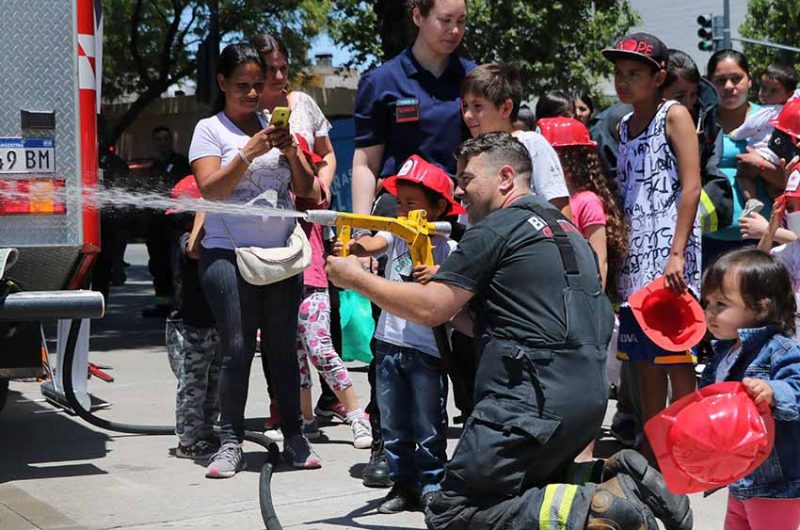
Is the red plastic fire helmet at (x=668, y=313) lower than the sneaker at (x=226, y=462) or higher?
higher

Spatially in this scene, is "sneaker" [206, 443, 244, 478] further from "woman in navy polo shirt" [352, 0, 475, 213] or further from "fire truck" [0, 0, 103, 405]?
"woman in navy polo shirt" [352, 0, 475, 213]

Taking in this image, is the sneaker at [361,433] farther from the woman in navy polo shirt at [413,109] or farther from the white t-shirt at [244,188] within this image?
the white t-shirt at [244,188]

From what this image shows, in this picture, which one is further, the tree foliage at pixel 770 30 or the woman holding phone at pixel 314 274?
the tree foliage at pixel 770 30

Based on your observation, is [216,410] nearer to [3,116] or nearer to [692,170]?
[3,116]

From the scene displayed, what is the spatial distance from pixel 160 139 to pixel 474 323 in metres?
10.1

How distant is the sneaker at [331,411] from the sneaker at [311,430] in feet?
1.34

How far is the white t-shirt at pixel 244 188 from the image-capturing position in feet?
19.6

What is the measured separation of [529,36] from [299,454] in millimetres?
21352

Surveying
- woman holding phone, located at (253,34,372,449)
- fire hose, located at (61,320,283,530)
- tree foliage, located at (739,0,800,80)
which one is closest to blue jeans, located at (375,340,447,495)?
fire hose, located at (61,320,283,530)

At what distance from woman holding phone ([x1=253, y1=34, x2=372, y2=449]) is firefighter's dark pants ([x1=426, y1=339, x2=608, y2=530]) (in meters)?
2.41

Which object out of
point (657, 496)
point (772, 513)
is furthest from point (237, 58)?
point (772, 513)

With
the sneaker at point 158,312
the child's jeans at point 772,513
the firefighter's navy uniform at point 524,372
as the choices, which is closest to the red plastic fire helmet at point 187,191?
the firefighter's navy uniform at point 524,372

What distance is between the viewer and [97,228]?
6402mm

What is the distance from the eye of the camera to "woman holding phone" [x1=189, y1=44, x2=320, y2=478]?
19.6 feet
